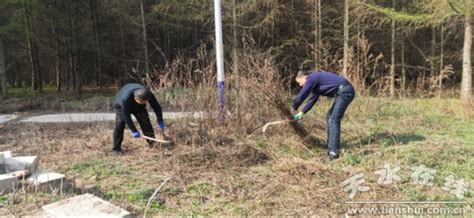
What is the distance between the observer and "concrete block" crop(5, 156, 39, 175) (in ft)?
15.1


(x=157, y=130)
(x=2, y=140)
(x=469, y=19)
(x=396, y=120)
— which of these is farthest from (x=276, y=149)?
(x=469, y=19)

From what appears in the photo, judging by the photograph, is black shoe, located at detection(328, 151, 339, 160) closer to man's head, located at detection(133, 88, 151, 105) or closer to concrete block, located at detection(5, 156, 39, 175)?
→ man's head, located at detection(133, 88, 151, 105)

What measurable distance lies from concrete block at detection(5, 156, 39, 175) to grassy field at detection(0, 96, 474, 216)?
554 millimetres

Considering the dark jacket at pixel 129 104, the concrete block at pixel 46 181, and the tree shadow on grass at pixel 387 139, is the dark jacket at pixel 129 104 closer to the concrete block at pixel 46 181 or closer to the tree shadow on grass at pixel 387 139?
the concrete block at pixel 46 181

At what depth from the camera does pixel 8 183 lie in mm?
4254

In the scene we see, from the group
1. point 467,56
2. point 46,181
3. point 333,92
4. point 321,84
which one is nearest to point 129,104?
point 46,181

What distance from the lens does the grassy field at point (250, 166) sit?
405cm

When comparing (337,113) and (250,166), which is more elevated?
(337,113)

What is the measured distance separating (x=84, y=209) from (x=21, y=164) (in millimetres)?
1661

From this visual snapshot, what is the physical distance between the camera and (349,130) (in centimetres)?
720

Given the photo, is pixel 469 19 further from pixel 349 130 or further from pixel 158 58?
pixel 158 58

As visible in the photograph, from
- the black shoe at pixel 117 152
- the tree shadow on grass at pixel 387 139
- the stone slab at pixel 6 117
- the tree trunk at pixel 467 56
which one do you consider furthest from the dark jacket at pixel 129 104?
the tree trunk at pixel 467 56

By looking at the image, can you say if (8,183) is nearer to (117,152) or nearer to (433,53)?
(117,152)

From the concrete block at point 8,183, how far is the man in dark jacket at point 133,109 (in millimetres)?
1862
